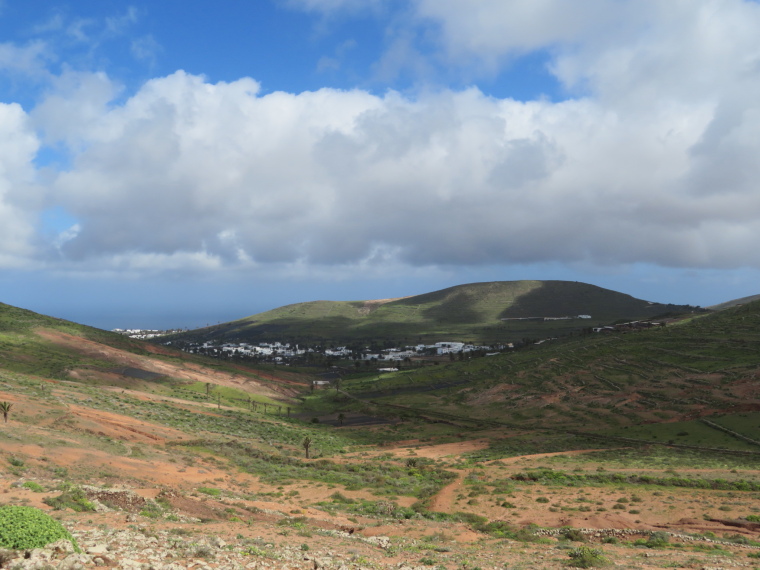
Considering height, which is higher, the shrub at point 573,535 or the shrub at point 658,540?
the shrub at point 658,540

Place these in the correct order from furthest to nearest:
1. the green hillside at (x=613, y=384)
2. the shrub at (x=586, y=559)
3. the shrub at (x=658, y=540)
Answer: the green hillside at (x=613, y=384), the shrub at (x=658, y=540), the shrub at (x=586, y=559)

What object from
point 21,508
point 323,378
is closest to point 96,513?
point 21,508

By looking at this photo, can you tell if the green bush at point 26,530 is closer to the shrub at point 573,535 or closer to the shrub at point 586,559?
the shrub at point 586,559

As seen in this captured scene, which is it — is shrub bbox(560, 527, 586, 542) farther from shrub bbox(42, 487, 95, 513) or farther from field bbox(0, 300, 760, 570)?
shrub bbox(42, 487, 95, 513)

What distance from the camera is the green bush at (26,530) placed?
11.2 metres

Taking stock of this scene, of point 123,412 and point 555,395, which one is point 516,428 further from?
point 123,412

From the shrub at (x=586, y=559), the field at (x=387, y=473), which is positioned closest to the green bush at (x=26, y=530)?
the field at (x=387, y=473)

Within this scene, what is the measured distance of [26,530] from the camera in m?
11.5

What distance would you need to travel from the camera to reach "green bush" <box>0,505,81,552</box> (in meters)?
11.2

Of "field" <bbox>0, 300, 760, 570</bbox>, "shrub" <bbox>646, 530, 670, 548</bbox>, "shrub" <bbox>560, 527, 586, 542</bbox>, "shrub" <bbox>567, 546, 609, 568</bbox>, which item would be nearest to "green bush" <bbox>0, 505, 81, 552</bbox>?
"field" <bbox>0, 300, 760, 570</bbox>

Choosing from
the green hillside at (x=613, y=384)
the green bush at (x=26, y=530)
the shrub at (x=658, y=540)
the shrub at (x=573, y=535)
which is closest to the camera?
the green bush at (x=26, y=530)

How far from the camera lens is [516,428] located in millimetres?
73625

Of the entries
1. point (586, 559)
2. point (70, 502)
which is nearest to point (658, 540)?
point (586, 559)

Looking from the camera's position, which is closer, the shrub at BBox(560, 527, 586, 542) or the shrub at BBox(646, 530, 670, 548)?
the shrub at BBox(646, 530, 670, 548)
